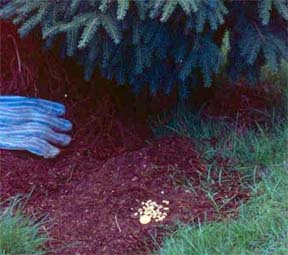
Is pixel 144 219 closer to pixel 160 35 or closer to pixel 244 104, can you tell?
pixel 160 35

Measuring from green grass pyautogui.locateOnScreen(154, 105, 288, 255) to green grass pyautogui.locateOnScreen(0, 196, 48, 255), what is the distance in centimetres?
58

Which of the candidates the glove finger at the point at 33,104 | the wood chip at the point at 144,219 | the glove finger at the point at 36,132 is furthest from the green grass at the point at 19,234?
the glove finger at the point at 33,104

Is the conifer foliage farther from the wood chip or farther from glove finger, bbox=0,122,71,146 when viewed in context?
the wood chip

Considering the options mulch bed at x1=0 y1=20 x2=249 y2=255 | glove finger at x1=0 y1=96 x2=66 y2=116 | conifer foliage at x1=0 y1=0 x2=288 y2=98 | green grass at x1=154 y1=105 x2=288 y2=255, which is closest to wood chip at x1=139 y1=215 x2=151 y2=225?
mulch bed at x1=0 y1=20 x2=249 y2=255

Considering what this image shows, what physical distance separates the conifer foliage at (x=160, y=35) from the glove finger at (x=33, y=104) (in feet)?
1.28

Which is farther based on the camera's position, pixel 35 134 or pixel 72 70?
pixel 72 70

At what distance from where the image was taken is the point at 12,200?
4184mm

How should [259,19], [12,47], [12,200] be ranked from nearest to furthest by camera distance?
[12,200]
[259,19]
[12,47]

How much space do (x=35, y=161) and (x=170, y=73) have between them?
3.02ft

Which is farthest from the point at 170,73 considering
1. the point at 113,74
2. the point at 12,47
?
the point at 12,47

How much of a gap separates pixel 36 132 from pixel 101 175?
22.3 inches

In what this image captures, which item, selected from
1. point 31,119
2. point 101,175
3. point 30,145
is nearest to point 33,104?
point 31,119

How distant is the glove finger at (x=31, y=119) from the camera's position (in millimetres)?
4746

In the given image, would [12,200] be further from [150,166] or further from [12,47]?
[12,47]
